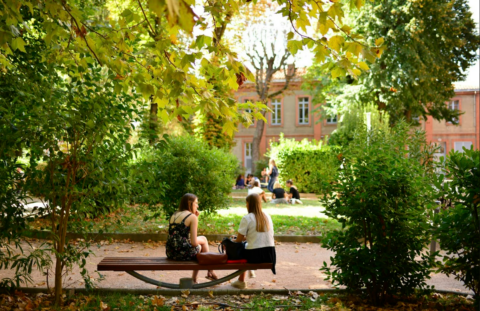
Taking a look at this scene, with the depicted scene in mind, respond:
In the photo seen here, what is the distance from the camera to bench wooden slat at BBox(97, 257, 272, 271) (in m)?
6.28

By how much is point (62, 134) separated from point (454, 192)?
183 inches

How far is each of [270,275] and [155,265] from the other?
2.58 metres

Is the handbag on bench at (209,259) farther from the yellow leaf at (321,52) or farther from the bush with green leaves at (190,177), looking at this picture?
the bush with green leaves at (190,177)

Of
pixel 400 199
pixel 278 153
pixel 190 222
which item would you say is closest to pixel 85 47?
pixel 190 222

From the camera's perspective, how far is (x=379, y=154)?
20.4ft

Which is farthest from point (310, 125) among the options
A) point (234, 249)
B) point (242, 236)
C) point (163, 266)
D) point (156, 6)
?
point (156, 6)

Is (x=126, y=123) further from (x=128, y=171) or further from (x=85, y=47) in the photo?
(x=85, y=47)

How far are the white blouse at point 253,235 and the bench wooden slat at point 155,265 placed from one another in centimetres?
31

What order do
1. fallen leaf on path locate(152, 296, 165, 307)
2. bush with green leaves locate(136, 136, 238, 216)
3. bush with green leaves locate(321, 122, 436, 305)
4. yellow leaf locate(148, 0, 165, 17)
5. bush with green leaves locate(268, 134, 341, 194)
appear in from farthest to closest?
bush with green leaves locate(268, 134, 341, 194) < bush with green leaves locate(136, 136, 238, 216) < fallen leaf on path locate(152, 296, 165, 307) < bush with green leaves locate(321, 122, 436, 305) < yellow leaf locate(148, 0, 165, 17)

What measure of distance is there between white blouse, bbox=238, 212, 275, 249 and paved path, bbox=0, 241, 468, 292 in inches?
34.7

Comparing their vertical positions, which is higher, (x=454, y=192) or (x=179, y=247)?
(x=454, y=192)

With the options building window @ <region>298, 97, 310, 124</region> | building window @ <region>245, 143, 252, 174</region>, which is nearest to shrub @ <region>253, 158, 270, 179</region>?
building window @ <region>245, 143, 252, 174</region>

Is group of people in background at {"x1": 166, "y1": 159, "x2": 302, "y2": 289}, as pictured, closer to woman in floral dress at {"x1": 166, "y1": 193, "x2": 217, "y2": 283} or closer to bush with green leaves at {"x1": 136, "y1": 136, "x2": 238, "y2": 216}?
woman in floral dress at {"x1": 166, "y1": 193, "x2": 217, "y2": 283}

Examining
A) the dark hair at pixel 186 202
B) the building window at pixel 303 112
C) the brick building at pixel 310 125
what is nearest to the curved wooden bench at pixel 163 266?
the dark hair at pixel 186 202
